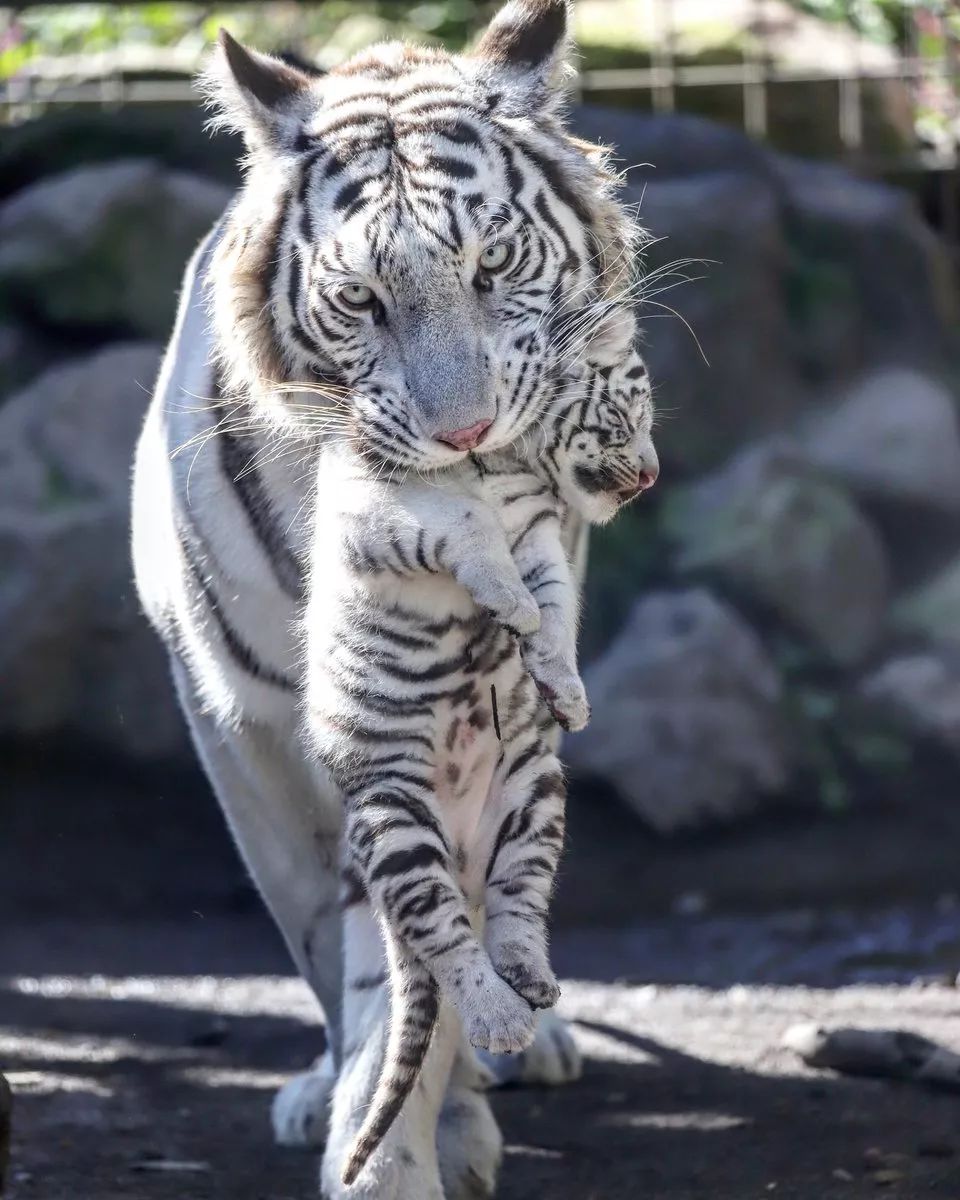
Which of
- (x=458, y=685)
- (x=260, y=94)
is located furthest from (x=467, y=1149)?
(x=260, y=94)

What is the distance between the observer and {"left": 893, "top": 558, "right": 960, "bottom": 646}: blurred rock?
609 centimetres

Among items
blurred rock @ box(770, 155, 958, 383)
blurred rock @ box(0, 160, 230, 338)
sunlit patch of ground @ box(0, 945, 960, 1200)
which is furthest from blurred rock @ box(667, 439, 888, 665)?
blurred rock @ box(0, 160, 230, 338)

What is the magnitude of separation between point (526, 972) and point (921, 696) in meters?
3.96

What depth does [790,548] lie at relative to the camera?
6.05m

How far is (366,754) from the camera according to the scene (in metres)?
2.33

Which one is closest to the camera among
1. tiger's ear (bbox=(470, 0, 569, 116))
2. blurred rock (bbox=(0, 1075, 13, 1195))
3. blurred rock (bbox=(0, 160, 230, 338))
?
blurred rock (bbox=(0, 1075, 13, 1195))

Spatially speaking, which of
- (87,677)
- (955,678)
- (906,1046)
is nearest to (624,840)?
(955,678)

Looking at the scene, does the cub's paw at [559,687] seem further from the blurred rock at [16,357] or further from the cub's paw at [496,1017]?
the blurred rock at [16,357]

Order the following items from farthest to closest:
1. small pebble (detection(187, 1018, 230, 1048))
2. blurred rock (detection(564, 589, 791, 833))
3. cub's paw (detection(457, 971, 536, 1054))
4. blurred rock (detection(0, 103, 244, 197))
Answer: blurred rock (detection(0, 103, 244, 197)) < blurred rock (detection(564, 589, 791, 833)) < small pebble (detection(187, 1018, 230, 1048)) < cub's paw (detection(457, 971, 536, 1054))

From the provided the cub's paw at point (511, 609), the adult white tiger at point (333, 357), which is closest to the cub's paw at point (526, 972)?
the cub's paw at point (511, 609)

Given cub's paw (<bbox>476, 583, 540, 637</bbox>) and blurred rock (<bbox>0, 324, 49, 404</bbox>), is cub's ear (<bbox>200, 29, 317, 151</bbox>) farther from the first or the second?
blurred rock (<bbox>0, 324, 49, 404</bbox>)

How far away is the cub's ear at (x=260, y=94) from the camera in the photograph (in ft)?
9.08

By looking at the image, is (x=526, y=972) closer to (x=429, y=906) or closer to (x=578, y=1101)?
(x=429, y=906)

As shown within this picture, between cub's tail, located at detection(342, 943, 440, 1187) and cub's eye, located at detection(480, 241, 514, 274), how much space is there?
2.89 feet
